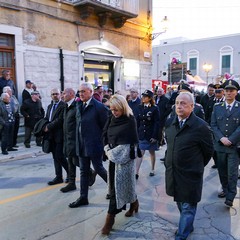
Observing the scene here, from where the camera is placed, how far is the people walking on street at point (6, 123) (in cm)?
801

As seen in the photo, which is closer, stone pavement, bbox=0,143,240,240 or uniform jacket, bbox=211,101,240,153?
stone pavement, bbox=0,143,240,240

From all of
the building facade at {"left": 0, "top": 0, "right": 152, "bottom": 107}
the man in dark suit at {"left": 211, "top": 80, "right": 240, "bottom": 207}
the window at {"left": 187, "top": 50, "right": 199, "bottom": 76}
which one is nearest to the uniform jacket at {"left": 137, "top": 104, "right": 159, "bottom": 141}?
the man in dark suit at {"left": 211, "top": 80, "right": 240, "bottom": 207}

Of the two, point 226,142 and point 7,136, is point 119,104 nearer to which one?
point 226,142

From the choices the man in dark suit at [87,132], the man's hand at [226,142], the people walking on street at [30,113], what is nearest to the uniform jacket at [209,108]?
the man's hand at [226,142]

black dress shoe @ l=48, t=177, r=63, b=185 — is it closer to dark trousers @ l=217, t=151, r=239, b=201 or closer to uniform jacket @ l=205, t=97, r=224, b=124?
dark trousers @ l=217, t=151, r=239, b=201

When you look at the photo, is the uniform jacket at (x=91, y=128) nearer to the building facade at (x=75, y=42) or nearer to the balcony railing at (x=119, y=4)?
the building facade at (x=75, y=42)

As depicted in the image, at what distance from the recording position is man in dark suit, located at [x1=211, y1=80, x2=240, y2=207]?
14.2ft

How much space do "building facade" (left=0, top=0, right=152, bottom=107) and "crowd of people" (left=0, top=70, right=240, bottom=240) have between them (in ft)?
17.5

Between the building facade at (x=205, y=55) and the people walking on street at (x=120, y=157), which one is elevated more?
the building facade at (x=205, y=55)

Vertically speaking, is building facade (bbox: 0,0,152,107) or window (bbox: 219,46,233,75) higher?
window (bbox: 219,46,233,75)

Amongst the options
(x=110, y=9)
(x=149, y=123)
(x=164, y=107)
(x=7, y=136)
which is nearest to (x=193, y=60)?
(x=110, y=9)

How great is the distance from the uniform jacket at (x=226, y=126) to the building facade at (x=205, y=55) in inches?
1319

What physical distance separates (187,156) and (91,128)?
1693 mm

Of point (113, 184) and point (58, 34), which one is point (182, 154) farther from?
point (58, 34)
